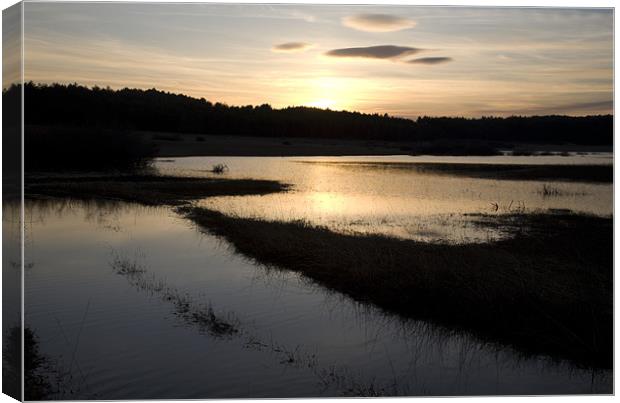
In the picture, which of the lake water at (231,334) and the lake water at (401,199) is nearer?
the lake water at (231,334)

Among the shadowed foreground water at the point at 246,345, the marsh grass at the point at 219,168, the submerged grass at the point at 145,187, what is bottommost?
the shadowed foreground water at the point at 246,345

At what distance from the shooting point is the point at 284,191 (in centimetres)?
1881

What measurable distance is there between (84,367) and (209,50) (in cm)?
394

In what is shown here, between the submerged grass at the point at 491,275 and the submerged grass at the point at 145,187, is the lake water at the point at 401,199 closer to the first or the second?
the submerged grass at the point at 491,275

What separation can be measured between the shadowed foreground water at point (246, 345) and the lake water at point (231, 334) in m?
0.01

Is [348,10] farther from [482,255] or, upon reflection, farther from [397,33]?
[482,255]

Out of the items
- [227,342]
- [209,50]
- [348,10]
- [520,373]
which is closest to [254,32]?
[209,50]

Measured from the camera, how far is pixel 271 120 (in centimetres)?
1152

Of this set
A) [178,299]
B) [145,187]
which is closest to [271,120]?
[178,299]

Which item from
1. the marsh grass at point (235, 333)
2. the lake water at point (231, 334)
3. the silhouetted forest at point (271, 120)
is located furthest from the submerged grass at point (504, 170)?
the marsh grass at point (235, 333)

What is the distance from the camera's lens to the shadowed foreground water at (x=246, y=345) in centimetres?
745

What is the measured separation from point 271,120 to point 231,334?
160 inches

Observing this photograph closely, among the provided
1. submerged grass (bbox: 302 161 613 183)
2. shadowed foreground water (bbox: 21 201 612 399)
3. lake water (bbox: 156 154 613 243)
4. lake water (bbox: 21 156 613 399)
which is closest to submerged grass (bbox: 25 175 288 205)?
lake water (bbox: 156 154 613 243)

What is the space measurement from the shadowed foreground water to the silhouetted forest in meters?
2.28
